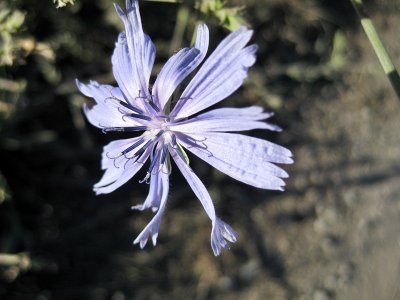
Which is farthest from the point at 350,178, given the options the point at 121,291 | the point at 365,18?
the point at 365,18

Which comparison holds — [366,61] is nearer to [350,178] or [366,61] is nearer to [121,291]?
[350,178]

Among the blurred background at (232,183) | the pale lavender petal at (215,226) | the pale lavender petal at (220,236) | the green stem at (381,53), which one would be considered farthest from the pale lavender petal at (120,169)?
the blurred background at (232,183)

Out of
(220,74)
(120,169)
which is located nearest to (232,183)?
(120,169)

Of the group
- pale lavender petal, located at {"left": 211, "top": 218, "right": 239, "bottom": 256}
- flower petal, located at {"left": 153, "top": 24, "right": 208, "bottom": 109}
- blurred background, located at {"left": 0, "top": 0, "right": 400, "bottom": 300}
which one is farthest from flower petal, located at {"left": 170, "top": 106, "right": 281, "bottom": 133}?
blurred background, located at {"left": 0, "top": 0, "right": 400, "bottom": 300}

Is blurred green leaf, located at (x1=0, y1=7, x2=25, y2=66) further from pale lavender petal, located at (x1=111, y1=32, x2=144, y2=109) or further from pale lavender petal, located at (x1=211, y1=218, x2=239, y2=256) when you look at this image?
pale lavender petal, located at (x1=211, y1=218, x2=239, y2=256)

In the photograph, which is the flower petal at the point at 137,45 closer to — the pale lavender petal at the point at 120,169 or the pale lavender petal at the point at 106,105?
the pale lavender petal at the point at 106,105

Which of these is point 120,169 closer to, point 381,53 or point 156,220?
point 156,220
